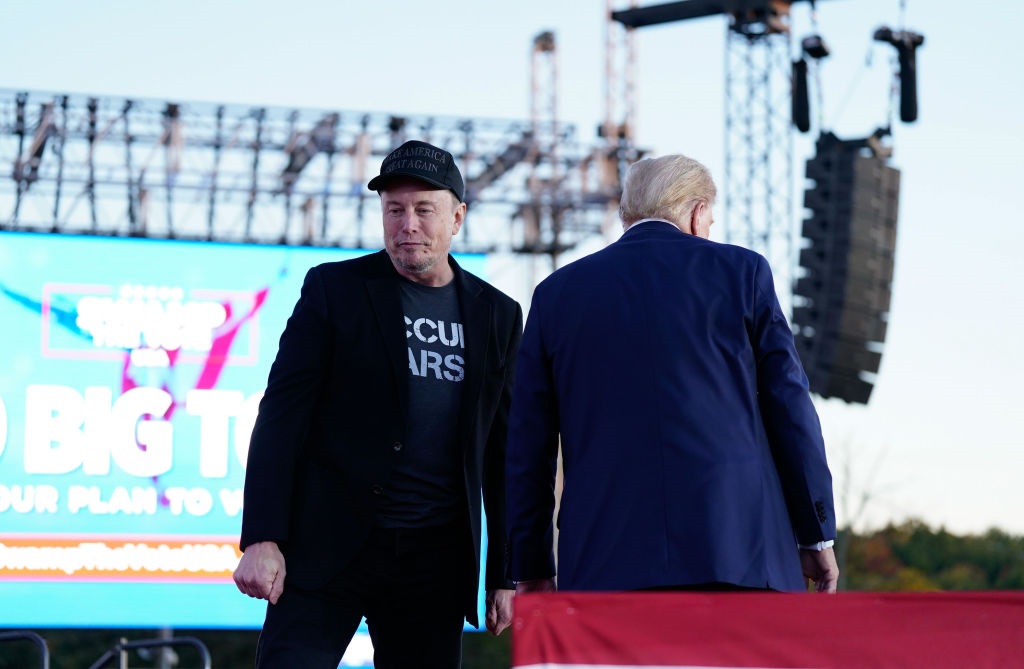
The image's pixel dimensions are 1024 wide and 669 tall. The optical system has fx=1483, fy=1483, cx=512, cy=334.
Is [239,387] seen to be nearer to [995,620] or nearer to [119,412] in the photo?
[119,412]

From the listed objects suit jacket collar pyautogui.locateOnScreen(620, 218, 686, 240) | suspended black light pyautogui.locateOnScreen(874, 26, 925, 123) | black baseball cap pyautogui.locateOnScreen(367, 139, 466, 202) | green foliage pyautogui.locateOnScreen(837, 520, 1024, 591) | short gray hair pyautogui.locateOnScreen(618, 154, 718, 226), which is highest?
suspended black light pyautogui.locateOnScreen(874, 26, 925, 123)

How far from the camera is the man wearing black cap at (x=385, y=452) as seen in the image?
323 centimetres

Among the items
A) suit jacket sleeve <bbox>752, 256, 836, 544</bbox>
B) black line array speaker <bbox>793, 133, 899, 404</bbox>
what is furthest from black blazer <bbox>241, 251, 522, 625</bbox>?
black line array speaker <bbox>793, 133, 899, 404</bbox>

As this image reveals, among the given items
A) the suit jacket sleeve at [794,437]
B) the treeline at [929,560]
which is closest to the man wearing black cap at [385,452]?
the suit jacket sleeve at [794,437]

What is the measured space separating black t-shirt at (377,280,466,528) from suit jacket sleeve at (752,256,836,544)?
769mm

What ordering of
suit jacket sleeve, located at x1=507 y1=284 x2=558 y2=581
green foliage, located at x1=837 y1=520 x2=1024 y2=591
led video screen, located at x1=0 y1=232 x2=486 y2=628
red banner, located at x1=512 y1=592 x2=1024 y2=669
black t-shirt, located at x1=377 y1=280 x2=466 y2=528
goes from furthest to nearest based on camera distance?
green foliage, located at x1=837 y1=520 x2=1024 y2=591, led video screen, located at x1=0 y1=232 x2=486 y2=628, black t-shirt, located at x1=377 y1=280 x2=466 y2=528, suit jacket sleeve, located at x1=507 y1=284 x2=558 y2=581, red banner, located at x1=512 y1=592 x2=1024 y2=669

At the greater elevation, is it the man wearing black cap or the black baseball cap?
the black baseball cap

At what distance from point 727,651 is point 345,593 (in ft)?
A: 3.82

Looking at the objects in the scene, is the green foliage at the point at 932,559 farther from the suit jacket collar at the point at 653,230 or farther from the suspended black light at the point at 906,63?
the suit jacket collar at the point at 653,230

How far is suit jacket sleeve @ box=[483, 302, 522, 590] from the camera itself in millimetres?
3564

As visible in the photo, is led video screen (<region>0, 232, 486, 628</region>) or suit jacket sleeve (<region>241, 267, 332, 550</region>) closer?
suit jacket sleeve (<region>241, 267, 332, 550</region>)

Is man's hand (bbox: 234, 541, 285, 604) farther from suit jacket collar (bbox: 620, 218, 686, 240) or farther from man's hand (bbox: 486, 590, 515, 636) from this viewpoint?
suit jacket collar (bbox: 620, 218, 686, 240)

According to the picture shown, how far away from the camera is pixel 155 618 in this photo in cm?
629

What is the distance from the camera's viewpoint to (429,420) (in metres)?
3.38
